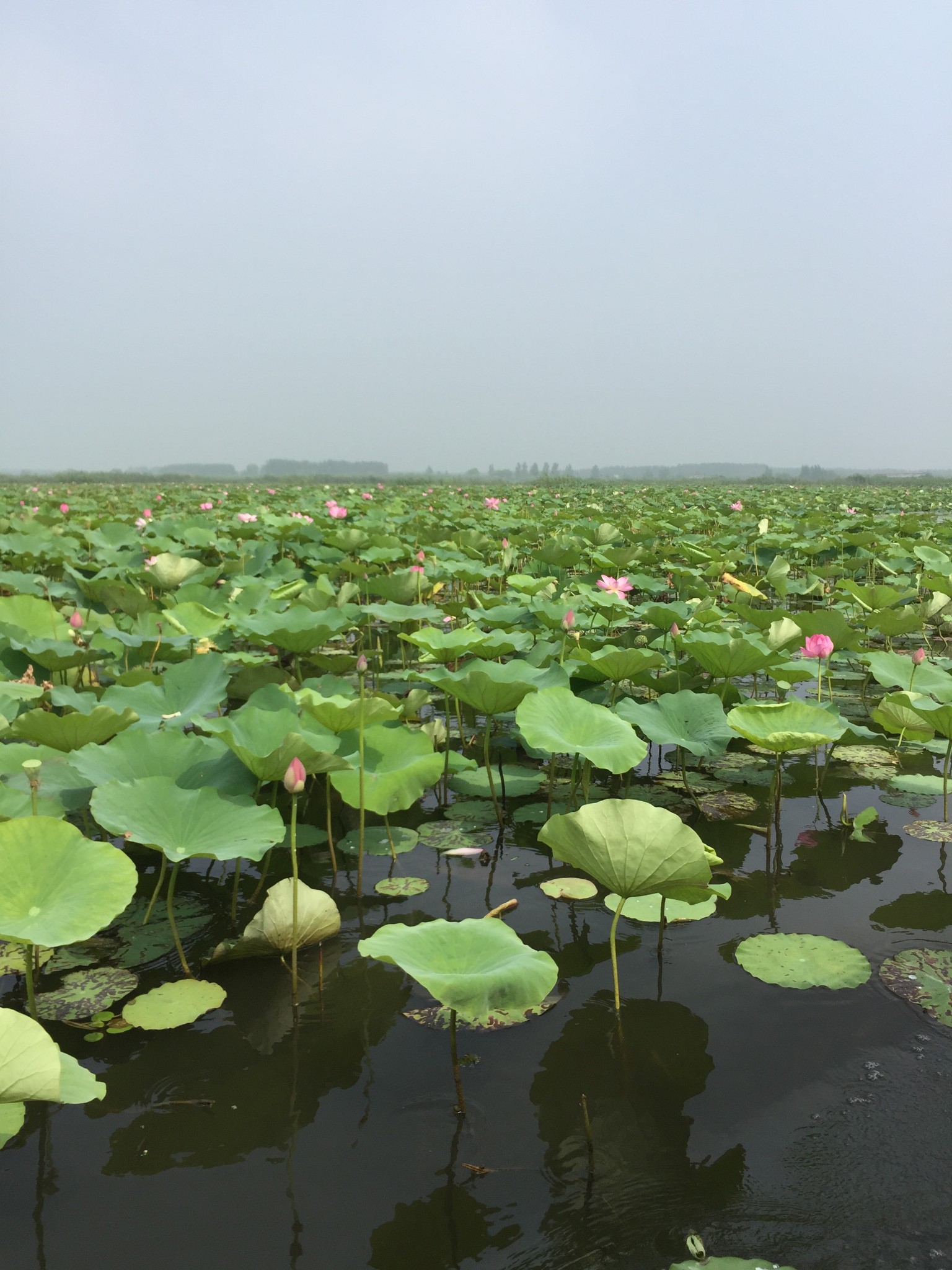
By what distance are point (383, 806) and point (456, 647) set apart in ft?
2.04

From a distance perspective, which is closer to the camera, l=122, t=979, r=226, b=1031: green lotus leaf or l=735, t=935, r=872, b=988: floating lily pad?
l=122, t=979, r=226, b=1031: green lotus leaf

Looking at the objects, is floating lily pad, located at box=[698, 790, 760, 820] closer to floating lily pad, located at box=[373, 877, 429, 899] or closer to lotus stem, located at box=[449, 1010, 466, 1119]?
floating lily pad, located at box=[373, 877, 429, 899]

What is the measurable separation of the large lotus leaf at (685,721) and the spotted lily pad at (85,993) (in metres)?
1.28

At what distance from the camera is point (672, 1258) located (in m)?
0.88

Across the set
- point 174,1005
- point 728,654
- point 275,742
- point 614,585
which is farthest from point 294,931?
point 614,585

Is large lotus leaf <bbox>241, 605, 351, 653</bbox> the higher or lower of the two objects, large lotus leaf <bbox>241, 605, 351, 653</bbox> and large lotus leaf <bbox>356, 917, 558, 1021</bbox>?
the higher

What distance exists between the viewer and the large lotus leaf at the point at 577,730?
5.24ft

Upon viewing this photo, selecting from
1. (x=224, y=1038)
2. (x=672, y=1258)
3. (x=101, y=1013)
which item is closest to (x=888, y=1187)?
(x=672, y=1258)

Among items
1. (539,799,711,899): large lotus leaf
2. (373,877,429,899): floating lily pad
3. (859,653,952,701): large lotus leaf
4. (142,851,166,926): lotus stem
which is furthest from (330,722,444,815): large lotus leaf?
(859,653,952,701): large lotus leaf

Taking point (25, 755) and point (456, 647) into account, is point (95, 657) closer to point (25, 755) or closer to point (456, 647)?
point (25, 755)

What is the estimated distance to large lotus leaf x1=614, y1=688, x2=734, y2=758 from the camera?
1962mm

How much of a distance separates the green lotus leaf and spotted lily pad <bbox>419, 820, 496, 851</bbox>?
70 centimetres

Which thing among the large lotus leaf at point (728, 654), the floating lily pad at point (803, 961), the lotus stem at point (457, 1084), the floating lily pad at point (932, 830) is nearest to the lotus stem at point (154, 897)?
the lotus stem at point (457, 1084)

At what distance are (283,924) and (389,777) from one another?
0.42m
